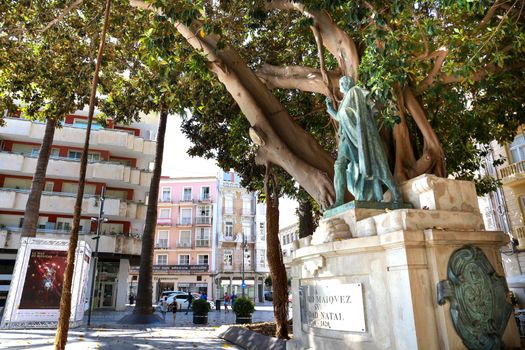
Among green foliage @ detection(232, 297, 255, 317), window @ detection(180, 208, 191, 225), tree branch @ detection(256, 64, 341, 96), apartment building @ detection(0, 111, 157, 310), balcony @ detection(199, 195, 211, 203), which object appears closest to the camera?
tree branch @ detection(256, 64, 341, 96)

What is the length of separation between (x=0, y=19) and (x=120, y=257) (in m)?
20.3

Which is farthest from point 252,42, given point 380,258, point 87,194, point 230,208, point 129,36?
point 230,208

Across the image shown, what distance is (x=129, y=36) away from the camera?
11.9 metres

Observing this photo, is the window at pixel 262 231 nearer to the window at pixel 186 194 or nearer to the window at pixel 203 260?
the window at pixel 203 260

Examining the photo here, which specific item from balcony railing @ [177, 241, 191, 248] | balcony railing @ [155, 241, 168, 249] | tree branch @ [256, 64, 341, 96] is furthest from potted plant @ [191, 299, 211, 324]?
balcony railing @ [155, 241, 168, 249]

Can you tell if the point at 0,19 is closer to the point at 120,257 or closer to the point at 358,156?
the point at 358,156

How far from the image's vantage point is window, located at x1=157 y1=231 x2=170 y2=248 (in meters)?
46.0

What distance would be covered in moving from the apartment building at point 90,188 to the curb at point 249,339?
17104mm

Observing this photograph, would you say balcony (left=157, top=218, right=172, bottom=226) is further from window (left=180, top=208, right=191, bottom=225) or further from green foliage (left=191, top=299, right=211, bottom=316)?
green foliage (left=191, top=299, right=211, bottom=316)

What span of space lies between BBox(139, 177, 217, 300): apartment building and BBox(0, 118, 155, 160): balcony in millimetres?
18246

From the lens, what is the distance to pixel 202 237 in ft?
152

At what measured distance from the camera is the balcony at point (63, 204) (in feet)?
82.2

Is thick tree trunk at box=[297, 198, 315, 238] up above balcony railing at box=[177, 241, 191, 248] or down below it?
below

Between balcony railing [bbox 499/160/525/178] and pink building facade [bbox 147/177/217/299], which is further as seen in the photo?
pink building facade [bbox 147/177/217/299]
